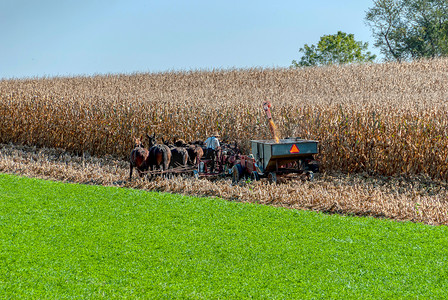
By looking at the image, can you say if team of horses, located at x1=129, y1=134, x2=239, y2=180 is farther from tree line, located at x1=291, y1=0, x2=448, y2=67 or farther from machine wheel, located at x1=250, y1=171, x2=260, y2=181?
tree line, located at x1=291, y1=0, x2=448, y2=67

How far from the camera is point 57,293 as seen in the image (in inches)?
240

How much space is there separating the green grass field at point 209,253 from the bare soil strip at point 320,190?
0.89 meters

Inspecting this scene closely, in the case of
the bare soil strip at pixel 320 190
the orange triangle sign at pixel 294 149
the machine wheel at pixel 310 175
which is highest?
the orange triangle sign at pixel 294 149

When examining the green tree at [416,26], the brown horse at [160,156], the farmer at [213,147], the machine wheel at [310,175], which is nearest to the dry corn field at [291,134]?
the machine wheel at [310,175]

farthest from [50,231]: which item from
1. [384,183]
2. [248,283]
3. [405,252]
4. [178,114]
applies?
[178,114]

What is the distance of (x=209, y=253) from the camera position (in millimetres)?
7266

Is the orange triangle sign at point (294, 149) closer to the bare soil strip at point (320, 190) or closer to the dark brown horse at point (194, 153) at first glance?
the bare soil strip at point (320, 190)

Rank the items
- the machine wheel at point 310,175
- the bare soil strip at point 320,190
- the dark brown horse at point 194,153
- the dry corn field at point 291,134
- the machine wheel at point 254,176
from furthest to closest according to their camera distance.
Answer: the dark brown horse at point 194,153
the machine wheel at point 310,175
the machine wheel at point 254,176
the dry corn field at point 291,134
the bare soil strip at point 320,190

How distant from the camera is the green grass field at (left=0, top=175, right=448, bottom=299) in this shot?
6191mm

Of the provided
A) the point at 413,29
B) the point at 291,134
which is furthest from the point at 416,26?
the point at 291,134

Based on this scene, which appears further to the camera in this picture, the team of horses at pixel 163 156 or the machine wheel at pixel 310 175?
the team of horses at pixel 163 156

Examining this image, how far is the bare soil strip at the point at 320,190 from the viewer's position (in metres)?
10.1

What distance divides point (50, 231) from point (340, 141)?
8143 millimetres

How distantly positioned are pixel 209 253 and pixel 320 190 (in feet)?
15.8
